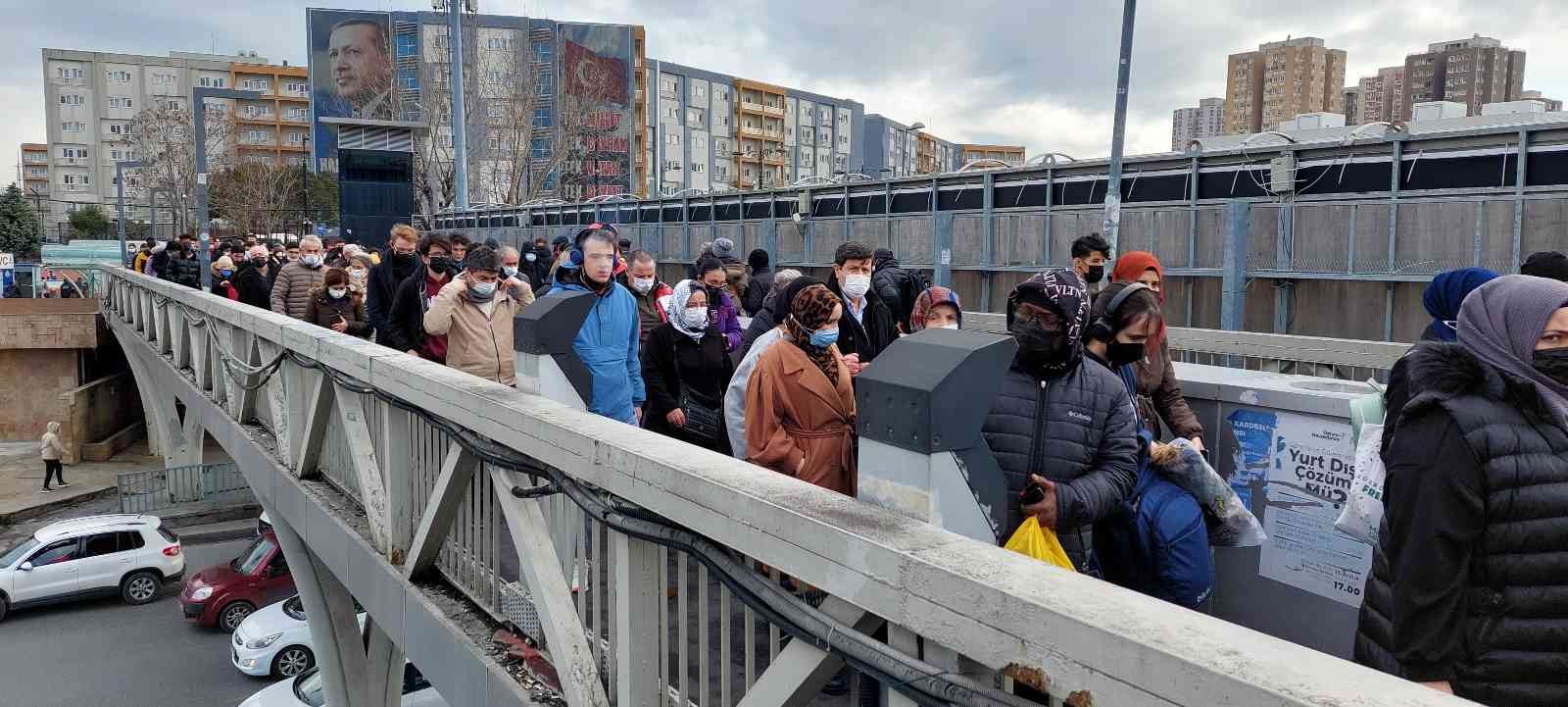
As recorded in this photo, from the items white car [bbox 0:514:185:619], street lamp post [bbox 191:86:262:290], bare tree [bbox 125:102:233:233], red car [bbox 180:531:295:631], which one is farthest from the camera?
bare tree [bbox 125:102:233:233]

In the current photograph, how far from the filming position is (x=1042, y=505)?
2.76 meters

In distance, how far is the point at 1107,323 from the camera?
3.55 metres

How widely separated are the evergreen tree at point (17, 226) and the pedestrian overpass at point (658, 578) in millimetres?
66230

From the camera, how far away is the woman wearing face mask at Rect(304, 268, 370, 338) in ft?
28.6

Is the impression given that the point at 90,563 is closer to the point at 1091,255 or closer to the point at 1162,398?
the point at 1091,255

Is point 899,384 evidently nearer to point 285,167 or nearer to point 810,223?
point 810,223

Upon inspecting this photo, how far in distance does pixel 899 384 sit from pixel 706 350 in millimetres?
4072

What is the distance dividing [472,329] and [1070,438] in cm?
433

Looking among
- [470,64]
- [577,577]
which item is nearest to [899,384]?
[577,577]

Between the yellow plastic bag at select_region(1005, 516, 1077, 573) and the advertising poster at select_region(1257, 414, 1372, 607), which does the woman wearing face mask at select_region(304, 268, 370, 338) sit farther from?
the yellow plastic bag at select_region(1005, 516, 1077, 573)

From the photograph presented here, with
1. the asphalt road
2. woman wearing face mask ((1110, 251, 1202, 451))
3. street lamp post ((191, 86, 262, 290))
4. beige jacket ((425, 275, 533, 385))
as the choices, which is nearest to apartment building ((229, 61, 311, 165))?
the asphalt road

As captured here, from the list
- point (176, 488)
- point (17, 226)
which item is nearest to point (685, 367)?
point (176, 488)

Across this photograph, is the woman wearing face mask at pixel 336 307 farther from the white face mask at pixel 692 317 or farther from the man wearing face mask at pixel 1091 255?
the man wearing face mask at pixel 1091 255

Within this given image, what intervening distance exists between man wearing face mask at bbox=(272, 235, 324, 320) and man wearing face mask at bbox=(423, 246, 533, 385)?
4278mm
